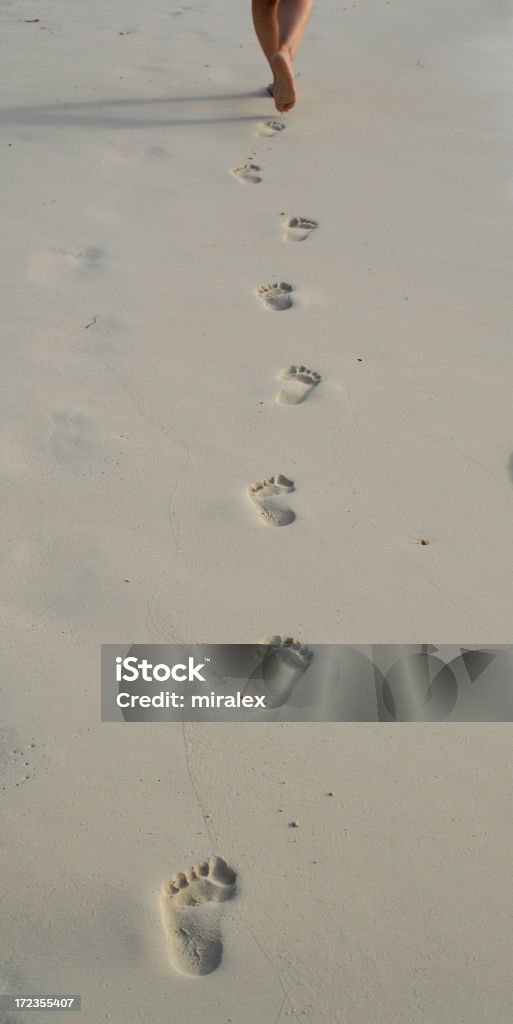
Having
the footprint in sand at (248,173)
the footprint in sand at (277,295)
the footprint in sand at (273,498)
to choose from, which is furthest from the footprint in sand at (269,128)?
the footprint in sand at (273,498)

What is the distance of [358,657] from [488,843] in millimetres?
376

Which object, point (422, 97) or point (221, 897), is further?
point (422, 97)

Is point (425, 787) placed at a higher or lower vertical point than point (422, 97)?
lower

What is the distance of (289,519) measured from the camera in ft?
6.43

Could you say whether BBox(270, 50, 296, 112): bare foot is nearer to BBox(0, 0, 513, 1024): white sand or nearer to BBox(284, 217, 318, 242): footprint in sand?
BBox(0, 0, 513, 1024): white sand

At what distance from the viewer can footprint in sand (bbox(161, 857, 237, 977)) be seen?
1.31 m

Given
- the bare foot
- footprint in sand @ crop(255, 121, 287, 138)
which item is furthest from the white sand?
the bare foot

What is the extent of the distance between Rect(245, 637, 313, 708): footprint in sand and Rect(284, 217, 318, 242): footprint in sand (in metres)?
1.55

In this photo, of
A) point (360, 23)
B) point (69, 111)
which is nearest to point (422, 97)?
point (360, 23)

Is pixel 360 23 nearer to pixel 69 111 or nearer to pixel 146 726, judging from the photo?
pixel 69 111

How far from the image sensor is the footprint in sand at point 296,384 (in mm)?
2287

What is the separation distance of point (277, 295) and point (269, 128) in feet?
3.94

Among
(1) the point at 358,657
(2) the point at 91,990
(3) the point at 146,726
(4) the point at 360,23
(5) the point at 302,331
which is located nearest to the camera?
(2) the point at 91,990

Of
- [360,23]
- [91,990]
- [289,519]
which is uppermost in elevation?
[360,23]
